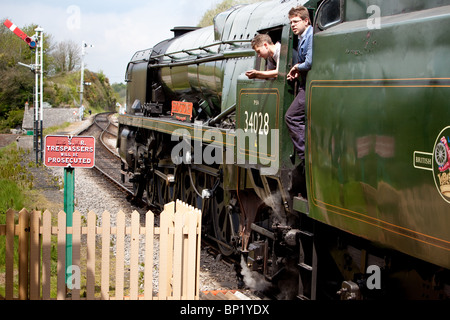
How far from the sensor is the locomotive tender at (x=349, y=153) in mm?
3414

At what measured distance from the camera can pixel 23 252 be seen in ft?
18.5

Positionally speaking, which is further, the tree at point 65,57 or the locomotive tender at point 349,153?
the tree at point 65,57

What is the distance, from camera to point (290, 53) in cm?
546

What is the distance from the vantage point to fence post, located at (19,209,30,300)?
5621 millimetres

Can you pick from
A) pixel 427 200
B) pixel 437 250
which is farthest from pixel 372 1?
pixel 437 250

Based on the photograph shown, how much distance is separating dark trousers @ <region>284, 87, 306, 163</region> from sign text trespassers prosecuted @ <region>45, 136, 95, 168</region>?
2.41 metres

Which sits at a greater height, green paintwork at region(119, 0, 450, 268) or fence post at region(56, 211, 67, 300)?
green paintwork at region(119, 0, 450, 268)

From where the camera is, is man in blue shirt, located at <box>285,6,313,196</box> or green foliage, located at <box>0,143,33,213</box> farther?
green foliage, located at <box>0,143,33,213</box>

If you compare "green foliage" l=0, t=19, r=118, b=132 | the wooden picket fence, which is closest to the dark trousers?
the wooden picket fence

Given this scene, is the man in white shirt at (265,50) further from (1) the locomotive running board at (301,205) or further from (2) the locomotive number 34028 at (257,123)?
(1) the locomotive running board at (301,205)

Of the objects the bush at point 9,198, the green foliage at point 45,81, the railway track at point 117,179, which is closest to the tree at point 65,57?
the green foliage at point 45,81

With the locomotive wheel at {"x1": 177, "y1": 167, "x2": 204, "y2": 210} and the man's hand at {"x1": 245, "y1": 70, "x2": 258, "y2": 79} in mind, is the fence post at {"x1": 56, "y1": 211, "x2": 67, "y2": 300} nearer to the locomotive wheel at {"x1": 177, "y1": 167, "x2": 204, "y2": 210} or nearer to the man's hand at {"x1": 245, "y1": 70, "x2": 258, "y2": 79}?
the man's hand at {"x1": 245, "y1": 70, "x2": 258, "y2": 79}

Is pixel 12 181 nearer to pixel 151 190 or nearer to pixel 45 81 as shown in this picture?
pixel 151 190

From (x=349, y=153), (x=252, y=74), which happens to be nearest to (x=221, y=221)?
(x=252, y=74)
